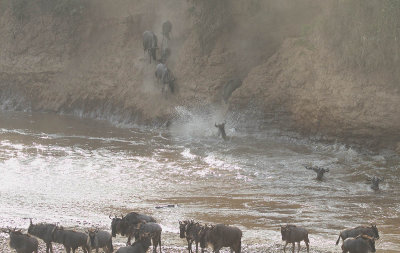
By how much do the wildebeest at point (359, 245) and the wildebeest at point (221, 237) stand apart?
184cm

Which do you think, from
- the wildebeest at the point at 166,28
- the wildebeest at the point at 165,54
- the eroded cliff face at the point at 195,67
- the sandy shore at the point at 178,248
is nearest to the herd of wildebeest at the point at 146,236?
the sandy shore at the point at 178,248

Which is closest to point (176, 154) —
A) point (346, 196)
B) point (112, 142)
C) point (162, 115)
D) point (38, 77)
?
point (112, 142)

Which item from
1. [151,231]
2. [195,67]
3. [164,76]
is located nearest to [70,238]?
[151,231]

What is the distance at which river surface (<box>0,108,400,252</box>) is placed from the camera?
14703 millimetres

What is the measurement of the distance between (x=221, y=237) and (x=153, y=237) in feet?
3.99

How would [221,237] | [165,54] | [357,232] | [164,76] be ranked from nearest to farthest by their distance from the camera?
1. [221,237]
2. [357,232]
3. [164,76]
4. [165,54]

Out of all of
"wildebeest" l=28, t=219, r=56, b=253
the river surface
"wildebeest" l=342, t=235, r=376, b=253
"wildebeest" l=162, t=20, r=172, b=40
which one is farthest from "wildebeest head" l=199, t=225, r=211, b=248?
"wildebeest" l=162, t=20, r=172, b=40

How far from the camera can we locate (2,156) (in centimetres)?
2186

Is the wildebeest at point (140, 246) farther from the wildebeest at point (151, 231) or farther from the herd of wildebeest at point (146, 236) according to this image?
the wildebeest at point (151, 231)

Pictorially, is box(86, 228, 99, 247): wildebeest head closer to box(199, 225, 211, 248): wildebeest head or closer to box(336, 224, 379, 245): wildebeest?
box(199, 225, 211, 248): wildebeest head

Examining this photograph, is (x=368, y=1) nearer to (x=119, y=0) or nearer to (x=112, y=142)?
(x=112, y=142)

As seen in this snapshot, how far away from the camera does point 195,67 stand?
90.1 ft

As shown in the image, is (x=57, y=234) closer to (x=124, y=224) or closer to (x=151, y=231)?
(x=124, y=224)

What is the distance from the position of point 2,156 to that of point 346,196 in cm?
1115
